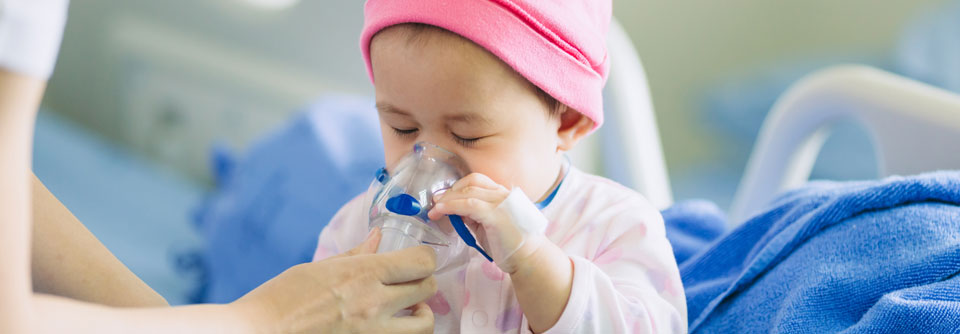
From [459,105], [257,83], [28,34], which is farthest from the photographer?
[257,83]

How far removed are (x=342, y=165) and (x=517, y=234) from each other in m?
1.12

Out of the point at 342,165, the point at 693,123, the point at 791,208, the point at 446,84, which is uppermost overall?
the point at 446,84

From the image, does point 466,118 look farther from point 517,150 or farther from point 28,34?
point 28,34

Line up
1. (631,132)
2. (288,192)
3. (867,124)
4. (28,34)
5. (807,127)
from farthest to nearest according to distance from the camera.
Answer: (288,192) → (631,132) → (807,127) → (867,124) → (28,34)

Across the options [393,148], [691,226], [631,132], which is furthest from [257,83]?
[393,148]

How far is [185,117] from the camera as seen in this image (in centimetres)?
293

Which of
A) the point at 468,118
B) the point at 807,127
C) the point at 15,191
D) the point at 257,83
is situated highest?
the point at 15,191

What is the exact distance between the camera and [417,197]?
852 millimetres

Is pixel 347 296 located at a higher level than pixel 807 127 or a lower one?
higher

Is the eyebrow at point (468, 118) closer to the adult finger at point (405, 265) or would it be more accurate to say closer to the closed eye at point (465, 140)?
the closed eye at point (465, 140)

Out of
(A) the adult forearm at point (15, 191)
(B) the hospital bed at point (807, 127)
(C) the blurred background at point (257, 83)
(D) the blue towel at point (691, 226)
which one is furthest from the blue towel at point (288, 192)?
(A) the adult forearm at point (15, 191)

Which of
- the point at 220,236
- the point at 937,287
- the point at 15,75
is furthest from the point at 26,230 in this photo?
the point at 220,236

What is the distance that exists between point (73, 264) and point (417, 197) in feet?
1.11

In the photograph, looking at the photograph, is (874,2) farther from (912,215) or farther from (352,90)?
(912,215)
